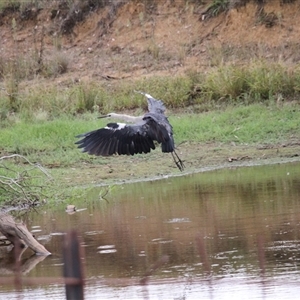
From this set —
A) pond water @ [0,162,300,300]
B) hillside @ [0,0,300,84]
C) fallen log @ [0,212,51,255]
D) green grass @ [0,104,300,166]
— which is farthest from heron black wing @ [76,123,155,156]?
hillside @ [0,0,300,84]

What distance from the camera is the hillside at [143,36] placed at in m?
17.9

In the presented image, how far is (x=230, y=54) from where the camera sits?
1786cm

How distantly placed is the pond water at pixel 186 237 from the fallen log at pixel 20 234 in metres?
0.12

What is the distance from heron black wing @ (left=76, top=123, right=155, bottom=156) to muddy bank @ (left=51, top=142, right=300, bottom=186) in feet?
7.34

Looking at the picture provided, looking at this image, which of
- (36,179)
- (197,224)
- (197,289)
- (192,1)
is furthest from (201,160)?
(192,1)

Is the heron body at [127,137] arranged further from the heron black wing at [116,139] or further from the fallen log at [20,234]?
the fallen log at [20,234]

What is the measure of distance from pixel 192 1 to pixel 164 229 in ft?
39.6

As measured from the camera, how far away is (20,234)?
313 inches

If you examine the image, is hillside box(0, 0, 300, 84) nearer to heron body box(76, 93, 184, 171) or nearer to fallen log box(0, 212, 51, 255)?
heron body box(76, 93, 184, 171)

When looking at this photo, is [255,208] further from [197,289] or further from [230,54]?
[230,54]

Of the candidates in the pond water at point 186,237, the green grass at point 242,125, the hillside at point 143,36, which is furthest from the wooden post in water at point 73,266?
the hillside at point 143,36

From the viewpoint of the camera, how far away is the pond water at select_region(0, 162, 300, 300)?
249 inches

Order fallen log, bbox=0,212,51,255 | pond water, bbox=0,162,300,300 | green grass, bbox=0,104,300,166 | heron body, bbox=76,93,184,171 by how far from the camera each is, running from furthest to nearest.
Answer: green grass, bbox=0,104,300,166 < heron body, bbox=76,93,184,171 < fallen log, bbox=0,212,51,255 < pond water, bbox=0,162,300,300

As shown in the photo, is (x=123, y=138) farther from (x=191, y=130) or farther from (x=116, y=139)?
(x=191, y=130)
